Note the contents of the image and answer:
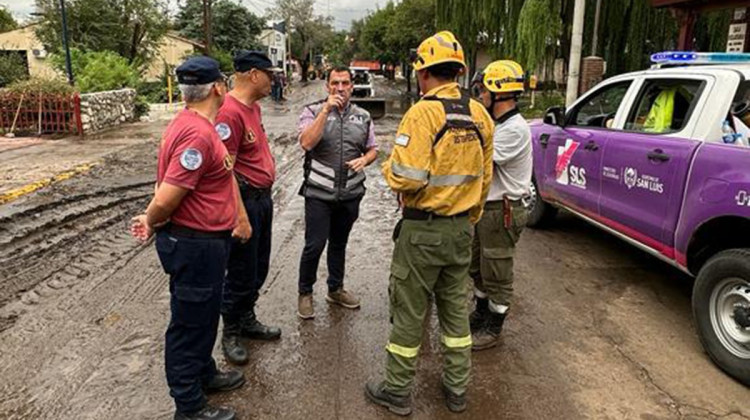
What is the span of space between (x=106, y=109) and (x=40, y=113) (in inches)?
86.3

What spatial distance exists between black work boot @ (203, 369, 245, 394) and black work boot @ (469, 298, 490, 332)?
5.42 ft

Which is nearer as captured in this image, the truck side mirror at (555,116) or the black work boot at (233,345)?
the black work boot at (233,345)

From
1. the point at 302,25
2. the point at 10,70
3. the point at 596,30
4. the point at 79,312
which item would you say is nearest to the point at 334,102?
the point at 79,312

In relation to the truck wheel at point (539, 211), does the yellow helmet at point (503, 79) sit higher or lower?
higher

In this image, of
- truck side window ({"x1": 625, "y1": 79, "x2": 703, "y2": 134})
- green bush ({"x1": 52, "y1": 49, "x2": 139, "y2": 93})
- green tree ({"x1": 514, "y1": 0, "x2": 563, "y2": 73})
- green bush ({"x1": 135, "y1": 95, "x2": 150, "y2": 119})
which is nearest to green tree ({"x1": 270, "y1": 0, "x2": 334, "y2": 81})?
green bush ({"x1": 52, "y1": 49, "x2": 139, "y2": 93})

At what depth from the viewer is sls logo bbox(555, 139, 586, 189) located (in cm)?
536

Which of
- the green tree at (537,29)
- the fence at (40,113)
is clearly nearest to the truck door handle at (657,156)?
the green tree at (537,29)

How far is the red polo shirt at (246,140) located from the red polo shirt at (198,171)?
558 mm

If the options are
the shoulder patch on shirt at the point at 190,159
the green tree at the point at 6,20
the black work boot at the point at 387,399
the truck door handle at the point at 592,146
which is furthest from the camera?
the green tree at the point at 6,20

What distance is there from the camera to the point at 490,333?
13.1 feet

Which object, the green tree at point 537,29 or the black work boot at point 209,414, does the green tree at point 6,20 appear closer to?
the green tree at point 537,29

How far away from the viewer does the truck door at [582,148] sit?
5.13 meters

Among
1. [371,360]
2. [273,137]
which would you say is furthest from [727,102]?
[273,137]

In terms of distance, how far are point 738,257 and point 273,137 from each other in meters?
12.9
